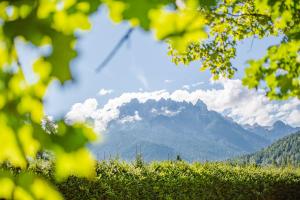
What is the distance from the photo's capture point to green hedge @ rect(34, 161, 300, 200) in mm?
10414

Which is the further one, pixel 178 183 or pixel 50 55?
pixel 178 183

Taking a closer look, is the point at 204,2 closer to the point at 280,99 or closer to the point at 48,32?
the point at 48,32

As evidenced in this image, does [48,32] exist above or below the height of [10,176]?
above

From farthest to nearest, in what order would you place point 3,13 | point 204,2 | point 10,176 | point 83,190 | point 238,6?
point 238,6
point 83,190
point 204,2
point 10,176
point 3,13

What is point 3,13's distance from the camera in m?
1.71

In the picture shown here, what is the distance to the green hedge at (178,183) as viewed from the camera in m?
10.4

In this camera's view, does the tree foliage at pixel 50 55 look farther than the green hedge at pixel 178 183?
No

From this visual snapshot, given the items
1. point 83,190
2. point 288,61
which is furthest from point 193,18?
point 83,190

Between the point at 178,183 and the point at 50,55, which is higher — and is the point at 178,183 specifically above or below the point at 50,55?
above

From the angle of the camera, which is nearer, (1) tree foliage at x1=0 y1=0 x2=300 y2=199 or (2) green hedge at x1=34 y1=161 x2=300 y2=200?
(1) tree foliage at x1=0 y1=0 x2=300 y2=199

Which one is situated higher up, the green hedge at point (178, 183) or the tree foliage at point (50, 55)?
the green hedge at point (178, 183)

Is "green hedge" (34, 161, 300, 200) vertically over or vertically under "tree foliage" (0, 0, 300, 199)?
over

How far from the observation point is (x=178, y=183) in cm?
1310

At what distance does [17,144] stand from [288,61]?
3631 millimetres
